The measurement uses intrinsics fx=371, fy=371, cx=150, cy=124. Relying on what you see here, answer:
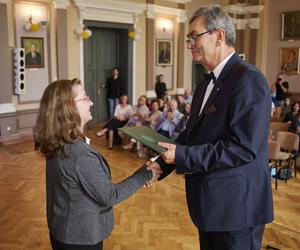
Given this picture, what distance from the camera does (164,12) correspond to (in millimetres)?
12547

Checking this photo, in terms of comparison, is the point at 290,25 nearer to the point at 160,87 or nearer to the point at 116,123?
the point at 160,87

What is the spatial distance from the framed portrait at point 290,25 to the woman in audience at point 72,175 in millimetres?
14898

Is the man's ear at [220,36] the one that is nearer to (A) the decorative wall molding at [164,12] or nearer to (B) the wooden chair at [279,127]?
(B) the wooden chair at [279,127]

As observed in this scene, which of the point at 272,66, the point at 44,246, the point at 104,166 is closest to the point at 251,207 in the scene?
the point at 104,166

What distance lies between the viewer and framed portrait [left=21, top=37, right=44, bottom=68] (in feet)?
29.6

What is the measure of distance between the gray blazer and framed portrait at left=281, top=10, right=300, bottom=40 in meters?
14.9

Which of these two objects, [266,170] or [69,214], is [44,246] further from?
[266,170]

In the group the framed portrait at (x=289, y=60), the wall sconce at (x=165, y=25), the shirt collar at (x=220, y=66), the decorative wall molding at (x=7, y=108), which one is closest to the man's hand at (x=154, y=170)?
the shirt collar at (x=220, y=66)

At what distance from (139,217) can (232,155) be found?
3150mm

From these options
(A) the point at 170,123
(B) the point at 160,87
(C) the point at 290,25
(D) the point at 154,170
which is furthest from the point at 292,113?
(C) the point at 290,25

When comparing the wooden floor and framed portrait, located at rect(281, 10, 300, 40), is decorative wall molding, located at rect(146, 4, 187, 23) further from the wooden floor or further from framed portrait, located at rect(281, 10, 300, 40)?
the wooden floor

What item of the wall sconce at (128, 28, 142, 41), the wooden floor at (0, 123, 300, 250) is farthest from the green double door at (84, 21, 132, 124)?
the wooden floor at (0, 123, 300, 250)

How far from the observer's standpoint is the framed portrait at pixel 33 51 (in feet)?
29.6

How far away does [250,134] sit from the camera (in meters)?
1.75
